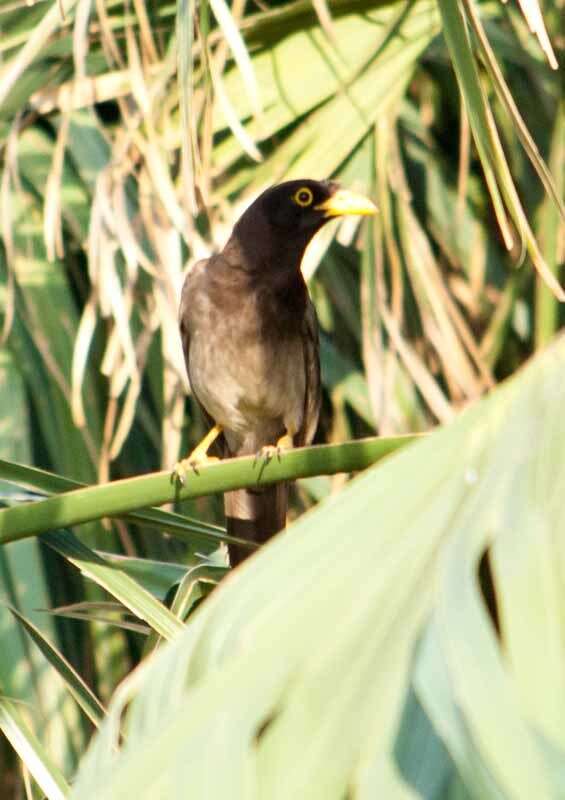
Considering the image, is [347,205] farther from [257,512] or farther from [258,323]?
[257,512]

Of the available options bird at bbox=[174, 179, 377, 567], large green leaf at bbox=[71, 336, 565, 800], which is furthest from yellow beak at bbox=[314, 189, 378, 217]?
large green leaf at bbox=[71, 336, 565, 800]

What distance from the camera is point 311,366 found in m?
4.33

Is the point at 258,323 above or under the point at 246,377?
above

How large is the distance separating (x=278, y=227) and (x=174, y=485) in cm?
223

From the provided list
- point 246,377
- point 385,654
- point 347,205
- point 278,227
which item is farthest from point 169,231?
point 385,654

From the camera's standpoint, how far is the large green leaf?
1.10m

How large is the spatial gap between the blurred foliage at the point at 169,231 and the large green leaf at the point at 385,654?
1948 millimetres

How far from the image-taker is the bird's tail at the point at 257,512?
392cm

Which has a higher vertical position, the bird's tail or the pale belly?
the pale belly

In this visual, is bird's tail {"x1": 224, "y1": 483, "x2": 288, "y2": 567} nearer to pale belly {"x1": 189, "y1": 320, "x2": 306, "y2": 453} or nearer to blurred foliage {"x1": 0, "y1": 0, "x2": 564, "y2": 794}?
blurred foliage {"x1": 0, "y1": 0, "x2": 564, "y2": 794}

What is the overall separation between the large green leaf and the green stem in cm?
76

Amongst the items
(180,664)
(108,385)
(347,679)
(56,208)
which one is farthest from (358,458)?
(108,385)

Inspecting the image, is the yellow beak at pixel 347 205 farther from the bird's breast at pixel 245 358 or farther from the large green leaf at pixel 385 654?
the large green leaf at pixel 385 654

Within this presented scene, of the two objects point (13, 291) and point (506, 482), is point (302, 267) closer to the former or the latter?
point (13, 291)
